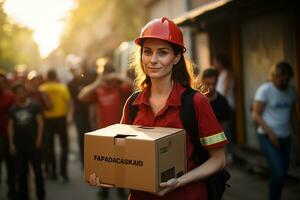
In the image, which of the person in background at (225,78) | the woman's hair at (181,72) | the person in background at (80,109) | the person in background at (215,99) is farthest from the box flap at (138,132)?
the person in background at (80,109)

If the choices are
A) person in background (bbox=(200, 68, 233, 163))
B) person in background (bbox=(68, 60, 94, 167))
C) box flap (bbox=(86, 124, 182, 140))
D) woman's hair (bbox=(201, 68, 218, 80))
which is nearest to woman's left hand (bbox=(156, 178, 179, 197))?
box flap (bbox=(86, 124, 182, 140))

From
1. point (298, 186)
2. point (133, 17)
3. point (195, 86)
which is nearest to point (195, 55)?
point (298, 186)

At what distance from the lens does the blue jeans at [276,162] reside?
5.72 m

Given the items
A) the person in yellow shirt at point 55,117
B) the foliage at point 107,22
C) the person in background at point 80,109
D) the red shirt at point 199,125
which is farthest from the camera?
the foliage at point 107,22

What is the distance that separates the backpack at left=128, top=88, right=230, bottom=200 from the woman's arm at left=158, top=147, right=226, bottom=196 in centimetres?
5

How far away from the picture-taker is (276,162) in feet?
18.8

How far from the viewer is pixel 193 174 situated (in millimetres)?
2861

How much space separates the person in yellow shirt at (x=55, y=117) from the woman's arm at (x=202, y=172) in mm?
6371

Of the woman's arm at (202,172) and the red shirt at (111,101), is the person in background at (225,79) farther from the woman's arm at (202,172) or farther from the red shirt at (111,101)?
the woman's arm at (202,172)

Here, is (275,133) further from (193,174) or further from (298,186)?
(193,174)

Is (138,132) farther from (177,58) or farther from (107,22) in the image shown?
(107,22)

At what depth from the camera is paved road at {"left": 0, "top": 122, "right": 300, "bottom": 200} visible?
716cm

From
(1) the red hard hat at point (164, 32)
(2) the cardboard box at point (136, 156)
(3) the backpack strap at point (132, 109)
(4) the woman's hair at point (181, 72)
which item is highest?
(1) the red hard hat at point (164, 32)

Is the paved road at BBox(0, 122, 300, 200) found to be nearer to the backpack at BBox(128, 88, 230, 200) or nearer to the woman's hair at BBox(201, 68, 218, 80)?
the woman's hair at BBox(201, 68, 218, 80)
